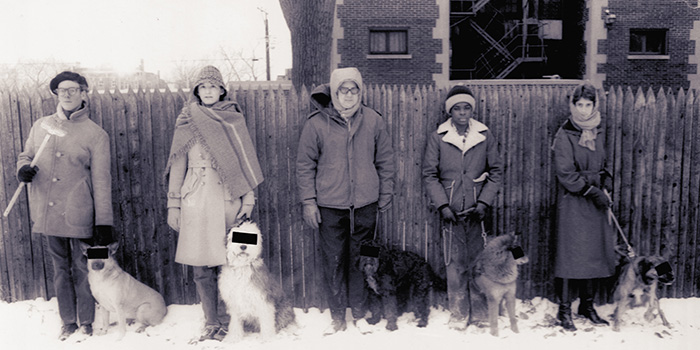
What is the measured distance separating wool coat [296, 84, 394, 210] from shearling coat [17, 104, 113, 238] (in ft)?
5.35

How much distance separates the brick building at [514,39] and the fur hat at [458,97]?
51.5 ft

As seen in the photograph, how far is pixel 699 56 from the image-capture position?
2109 centimetres

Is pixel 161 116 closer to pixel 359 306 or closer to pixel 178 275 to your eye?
pixel 178 275

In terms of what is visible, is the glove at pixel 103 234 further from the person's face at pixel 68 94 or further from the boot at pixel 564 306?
the boot at pixel 564 306

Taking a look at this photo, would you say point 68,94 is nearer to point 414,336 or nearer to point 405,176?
point 405,176

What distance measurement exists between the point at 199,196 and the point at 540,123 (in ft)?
10.5

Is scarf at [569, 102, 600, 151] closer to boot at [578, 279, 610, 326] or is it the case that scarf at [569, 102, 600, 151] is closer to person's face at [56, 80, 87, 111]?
boot at [578, 279, 610, 326]

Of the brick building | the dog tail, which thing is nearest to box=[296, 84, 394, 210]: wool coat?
the dog tail

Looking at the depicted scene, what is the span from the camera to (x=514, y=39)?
2312 centimetres

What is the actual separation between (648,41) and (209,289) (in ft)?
77.6

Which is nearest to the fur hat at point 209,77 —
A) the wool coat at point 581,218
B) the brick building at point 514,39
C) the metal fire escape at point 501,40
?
the wool coat at point 581,218

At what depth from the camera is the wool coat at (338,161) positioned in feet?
13.2

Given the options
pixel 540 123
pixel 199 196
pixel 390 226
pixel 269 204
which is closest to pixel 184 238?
pixel 199 196

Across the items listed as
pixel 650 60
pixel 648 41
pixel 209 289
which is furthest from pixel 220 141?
pixel 648 41
